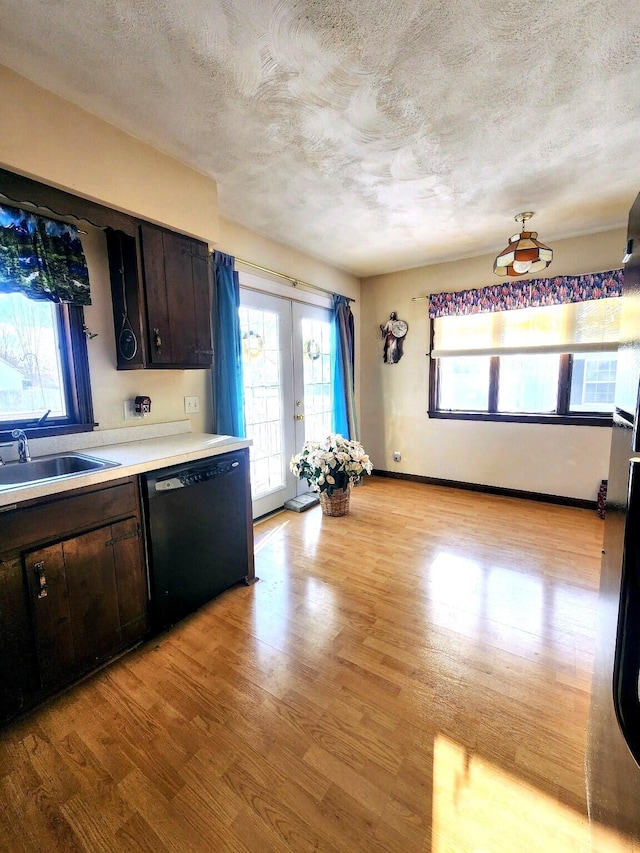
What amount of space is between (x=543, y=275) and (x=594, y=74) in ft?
7.33

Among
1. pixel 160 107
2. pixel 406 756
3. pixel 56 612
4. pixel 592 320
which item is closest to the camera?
pixel 406 756

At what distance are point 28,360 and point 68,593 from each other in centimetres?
120

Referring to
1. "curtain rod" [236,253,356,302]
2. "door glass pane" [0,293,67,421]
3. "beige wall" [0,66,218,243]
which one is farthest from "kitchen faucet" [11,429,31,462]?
"curtain rod" [236,253,356,302]

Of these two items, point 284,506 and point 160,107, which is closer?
point 160,107

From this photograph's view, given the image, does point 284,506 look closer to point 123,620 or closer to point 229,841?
point 123,620

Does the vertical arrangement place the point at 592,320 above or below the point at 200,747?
above

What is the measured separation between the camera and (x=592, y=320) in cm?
324

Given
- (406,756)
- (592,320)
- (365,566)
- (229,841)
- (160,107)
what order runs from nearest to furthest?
1. (229,841)
2. (406,756)
3. (160,107)
4. (365,566)
5. (592,320)

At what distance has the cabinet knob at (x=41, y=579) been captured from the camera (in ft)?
4.57

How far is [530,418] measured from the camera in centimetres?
364

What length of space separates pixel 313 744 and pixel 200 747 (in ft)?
1.38

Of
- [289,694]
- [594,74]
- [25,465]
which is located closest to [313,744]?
[289,694]

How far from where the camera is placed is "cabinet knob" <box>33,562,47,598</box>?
139 cm

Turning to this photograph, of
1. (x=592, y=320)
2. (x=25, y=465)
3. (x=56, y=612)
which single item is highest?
(x=592, y=320)
